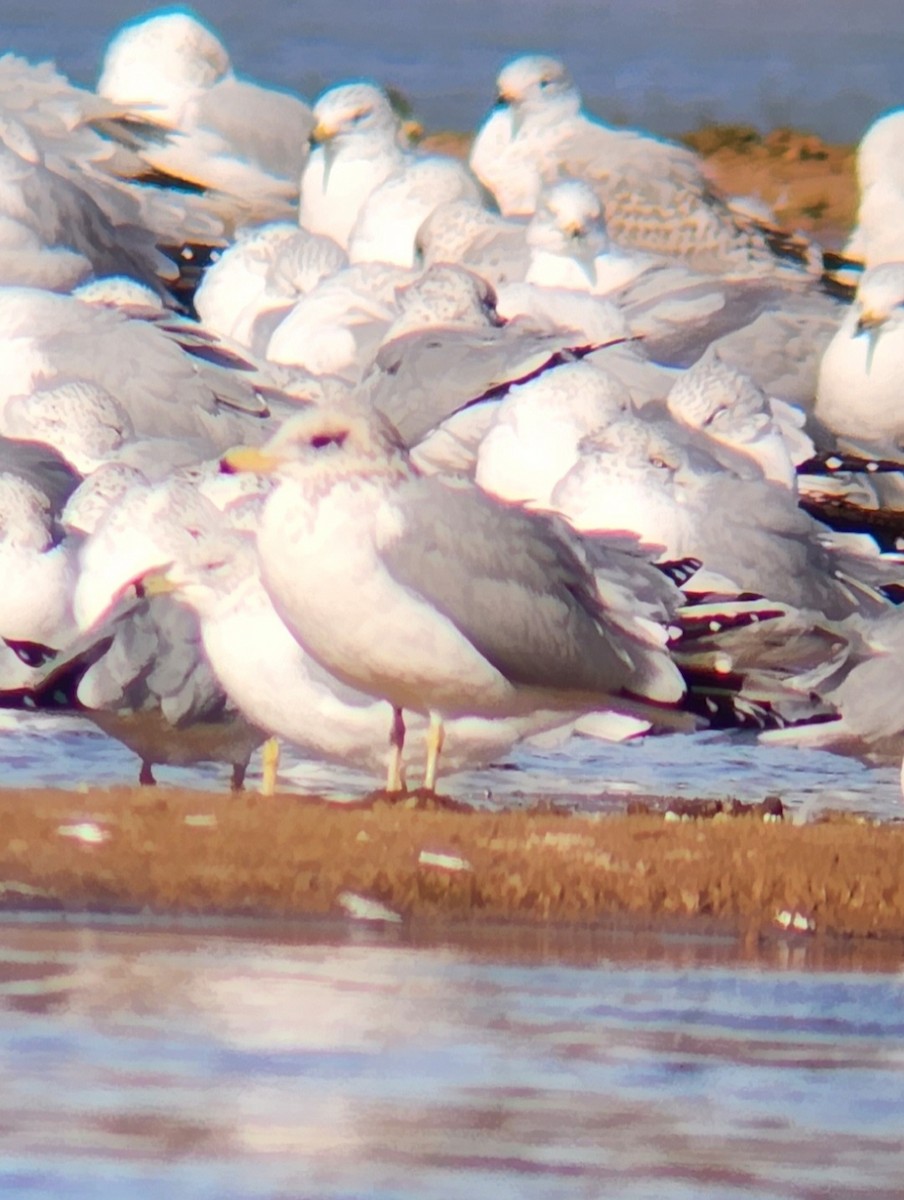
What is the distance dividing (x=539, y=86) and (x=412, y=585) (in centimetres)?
919

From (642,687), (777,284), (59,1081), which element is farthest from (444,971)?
(777,284)

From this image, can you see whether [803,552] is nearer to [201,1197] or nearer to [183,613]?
[183,613]

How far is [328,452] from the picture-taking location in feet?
18.5

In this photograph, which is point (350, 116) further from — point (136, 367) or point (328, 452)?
point (328, 452)

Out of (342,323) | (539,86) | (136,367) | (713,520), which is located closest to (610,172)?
(539,86)

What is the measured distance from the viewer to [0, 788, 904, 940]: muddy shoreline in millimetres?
4840

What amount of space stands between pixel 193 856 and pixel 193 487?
2.31 metres

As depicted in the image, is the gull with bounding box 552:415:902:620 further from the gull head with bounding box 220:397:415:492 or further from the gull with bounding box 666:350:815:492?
the gull head with bounding box 220:397:415:492

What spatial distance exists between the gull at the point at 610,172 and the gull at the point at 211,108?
0.99 m

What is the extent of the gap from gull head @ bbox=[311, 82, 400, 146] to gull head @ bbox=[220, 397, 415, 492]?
8.36 metres

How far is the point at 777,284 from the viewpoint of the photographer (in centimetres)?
1220

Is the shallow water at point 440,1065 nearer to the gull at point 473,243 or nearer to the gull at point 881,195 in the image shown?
the gull at point 473,243

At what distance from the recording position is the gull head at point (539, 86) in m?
14.5

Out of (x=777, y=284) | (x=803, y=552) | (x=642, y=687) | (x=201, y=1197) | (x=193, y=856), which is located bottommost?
(x=201, y=1197)
